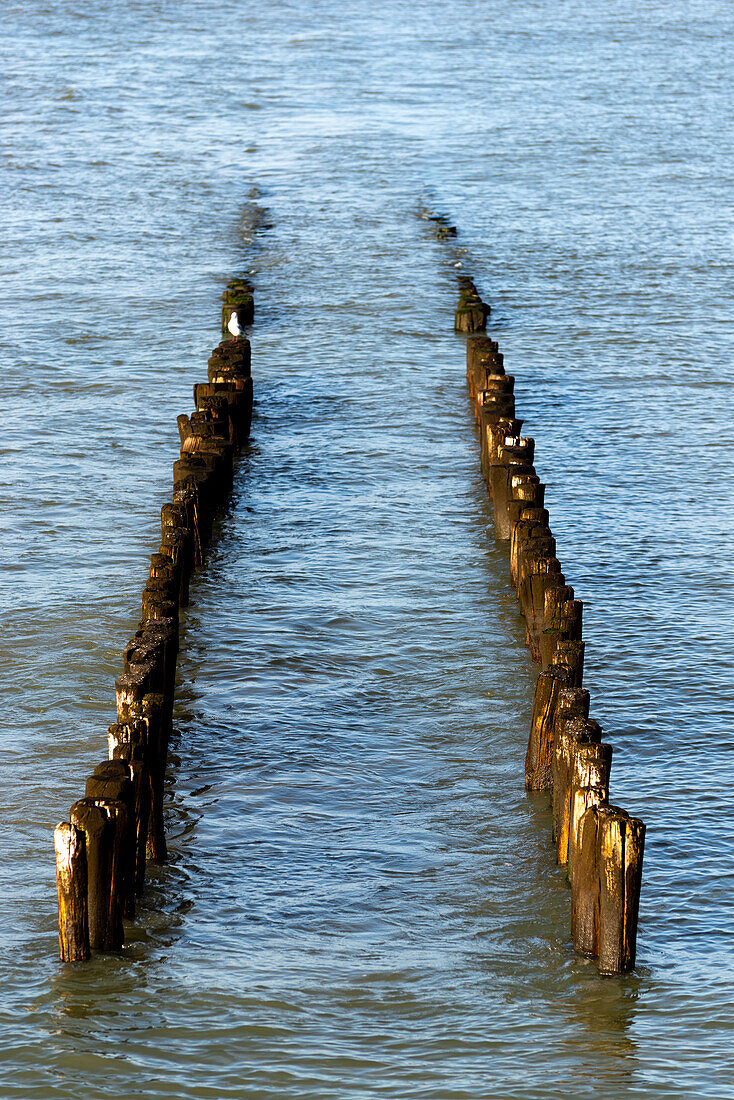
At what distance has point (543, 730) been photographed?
9.26m

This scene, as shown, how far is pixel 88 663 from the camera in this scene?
37.5 feet

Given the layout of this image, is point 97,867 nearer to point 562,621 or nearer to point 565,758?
point 565,758

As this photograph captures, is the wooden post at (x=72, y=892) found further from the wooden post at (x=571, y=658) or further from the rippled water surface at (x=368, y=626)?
the wooden post at (x=571, y=658)

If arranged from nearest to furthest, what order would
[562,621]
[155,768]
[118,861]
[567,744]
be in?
[118,861] → [567,744] → [155,768] → [562,621]

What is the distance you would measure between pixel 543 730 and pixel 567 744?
3.70 ft

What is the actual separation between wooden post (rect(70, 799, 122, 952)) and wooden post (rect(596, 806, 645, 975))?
2440 mm

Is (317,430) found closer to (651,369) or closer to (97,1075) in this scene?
(651,369)

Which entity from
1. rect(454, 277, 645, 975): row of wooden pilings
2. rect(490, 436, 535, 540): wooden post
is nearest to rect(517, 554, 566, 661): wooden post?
rect(454, 277, 645, 975): row of wooden pilings

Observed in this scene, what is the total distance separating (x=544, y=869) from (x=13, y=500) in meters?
8.09

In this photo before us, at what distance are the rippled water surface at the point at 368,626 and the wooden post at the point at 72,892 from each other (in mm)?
127

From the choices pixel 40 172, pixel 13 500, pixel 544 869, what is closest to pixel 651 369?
pixel 13 500

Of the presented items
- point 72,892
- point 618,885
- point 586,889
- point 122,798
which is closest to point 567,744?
point 586,889

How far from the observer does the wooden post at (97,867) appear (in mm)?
7180

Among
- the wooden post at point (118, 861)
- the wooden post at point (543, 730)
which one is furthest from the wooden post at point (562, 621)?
the wooden post at point (118, 861)
